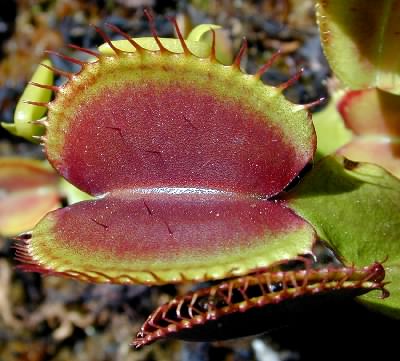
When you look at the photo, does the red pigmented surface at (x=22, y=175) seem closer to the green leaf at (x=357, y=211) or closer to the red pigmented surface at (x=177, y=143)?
the red pigmented surface at (x=177, y=143)

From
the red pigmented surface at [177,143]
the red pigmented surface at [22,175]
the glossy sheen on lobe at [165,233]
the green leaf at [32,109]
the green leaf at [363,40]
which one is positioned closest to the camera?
the glossy sheen on lobe at [165,233]

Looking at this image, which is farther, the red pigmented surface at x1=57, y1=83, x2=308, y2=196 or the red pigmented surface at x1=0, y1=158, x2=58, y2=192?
the red pigmented surface at x1=0, y1=158, x2=58, y2=192

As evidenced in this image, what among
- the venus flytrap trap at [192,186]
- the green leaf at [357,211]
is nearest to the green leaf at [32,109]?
the venus flytrap trap at [192,186]

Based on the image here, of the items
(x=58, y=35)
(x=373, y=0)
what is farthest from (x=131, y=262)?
(x=58, y=35)

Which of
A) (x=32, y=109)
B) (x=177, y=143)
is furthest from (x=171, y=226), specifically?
(x=32, y=109)

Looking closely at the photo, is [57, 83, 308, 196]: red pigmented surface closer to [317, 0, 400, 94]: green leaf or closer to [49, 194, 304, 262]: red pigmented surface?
[49, 194, 304, 262]: red pigmented surface

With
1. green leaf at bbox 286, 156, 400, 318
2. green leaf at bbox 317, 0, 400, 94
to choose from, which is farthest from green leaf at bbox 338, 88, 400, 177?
green leaf at bbox 286, 156, 400, 318

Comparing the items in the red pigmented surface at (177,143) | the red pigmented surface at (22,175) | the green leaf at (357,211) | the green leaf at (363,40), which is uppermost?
the green leaf at (363,40)

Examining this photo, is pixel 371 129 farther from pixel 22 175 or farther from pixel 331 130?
pixel 22 175
